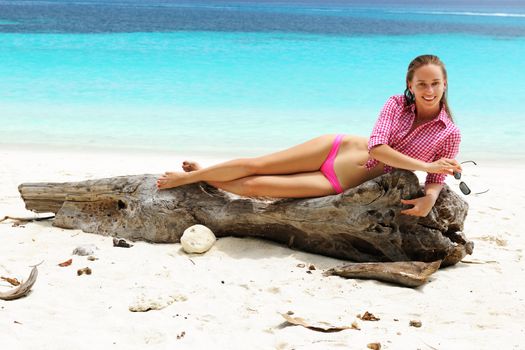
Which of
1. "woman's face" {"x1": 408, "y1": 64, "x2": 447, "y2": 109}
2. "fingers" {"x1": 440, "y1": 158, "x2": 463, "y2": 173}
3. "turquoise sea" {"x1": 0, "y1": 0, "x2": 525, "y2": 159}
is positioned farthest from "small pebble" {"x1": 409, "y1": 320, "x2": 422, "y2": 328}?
"turquoise sea" {"x1": 0, "y1": 0, "x2": 525, "y2": 159}

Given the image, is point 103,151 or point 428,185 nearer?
point 428,185

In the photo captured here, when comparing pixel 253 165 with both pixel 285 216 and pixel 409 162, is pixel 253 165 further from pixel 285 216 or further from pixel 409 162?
pixel 409 162

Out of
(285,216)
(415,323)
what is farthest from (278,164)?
(415,323)

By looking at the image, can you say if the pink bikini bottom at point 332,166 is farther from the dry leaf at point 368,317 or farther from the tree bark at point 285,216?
the dry leaf at point 368,317

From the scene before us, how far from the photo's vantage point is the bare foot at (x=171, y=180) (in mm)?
4746

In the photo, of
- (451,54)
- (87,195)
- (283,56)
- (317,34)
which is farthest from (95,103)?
(317,34)

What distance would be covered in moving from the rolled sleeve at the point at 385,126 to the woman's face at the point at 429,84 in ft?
0.56

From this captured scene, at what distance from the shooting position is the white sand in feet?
10.8

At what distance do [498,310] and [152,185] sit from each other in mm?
2503

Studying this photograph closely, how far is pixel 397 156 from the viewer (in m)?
4.04

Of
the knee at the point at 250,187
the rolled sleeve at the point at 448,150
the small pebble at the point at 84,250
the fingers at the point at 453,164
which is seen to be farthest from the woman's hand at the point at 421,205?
the small pebble at the point at 84,250

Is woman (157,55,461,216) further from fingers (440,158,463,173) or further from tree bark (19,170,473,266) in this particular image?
tree bark (19,170,473,266)

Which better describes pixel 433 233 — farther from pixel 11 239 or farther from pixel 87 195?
pixel 11 239

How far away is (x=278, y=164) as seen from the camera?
4574 millimetres
